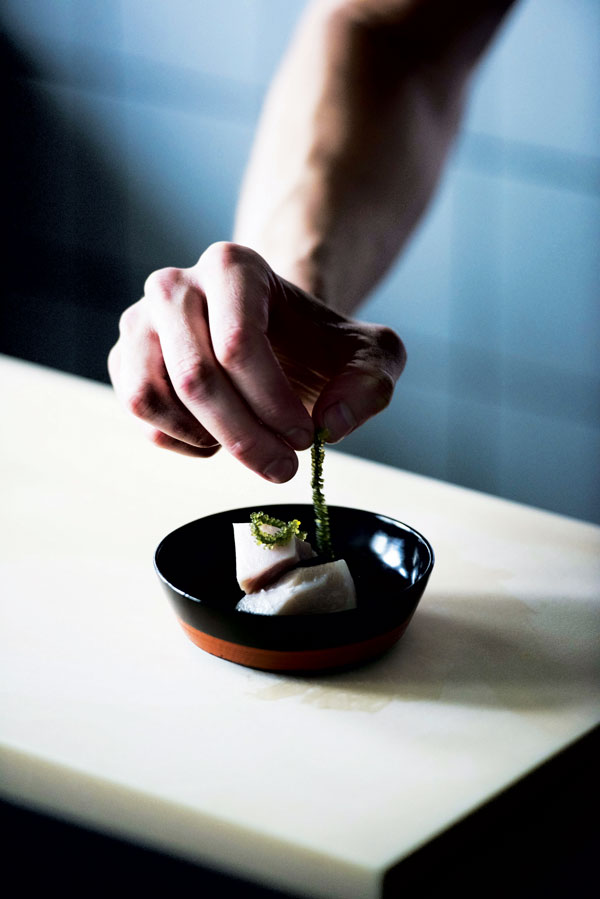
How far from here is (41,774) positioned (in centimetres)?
82

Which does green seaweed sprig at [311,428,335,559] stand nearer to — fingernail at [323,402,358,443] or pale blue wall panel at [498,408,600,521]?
fingernail at [323,402,358,443]

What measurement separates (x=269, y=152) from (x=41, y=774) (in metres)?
1.30

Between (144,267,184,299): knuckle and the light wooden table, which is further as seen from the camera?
(144,267,184,299): knuckle

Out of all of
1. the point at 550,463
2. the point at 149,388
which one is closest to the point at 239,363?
the point at 149,388

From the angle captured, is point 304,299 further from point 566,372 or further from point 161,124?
point 161,124

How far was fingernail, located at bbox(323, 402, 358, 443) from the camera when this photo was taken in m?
1.04

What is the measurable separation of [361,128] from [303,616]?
3.79 feet

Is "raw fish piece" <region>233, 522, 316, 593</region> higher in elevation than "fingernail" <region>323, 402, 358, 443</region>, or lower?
lower

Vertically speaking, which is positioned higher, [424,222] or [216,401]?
[216,401]

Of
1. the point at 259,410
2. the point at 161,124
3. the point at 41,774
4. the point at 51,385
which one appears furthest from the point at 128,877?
the point at 161,124

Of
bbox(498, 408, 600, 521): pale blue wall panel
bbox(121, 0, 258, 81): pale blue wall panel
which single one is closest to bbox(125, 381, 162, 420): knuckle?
bbox(498, 408, 600, 521): pale blue wall panel

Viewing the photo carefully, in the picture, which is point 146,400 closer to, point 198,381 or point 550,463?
point 198,381

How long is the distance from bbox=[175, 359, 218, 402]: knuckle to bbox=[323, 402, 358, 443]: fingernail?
12 cm

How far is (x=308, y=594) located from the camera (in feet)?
3.09
